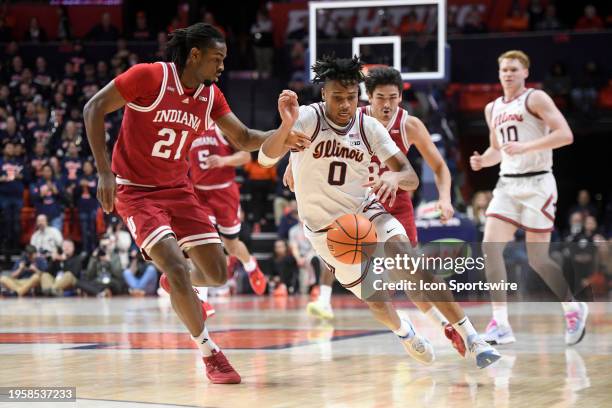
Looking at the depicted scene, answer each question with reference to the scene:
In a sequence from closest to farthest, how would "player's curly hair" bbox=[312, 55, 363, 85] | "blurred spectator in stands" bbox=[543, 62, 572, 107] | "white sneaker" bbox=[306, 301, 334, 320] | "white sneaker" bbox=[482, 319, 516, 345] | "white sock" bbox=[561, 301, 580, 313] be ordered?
"player's curly hair" bbox=[312, 55, 363, 85] → "white sneaker" bbox=[482, 319, 516, 345] → "white sock" bbox=[561, 301, 580, 313] → "white sneaker" bbox=[306, 301, 334, 320] → "blurred spectator in stands" bbox=[543, 62, 572, 107]

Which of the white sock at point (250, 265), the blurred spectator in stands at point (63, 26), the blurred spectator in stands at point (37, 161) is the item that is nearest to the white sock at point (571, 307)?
the white sock at point (250, 265)

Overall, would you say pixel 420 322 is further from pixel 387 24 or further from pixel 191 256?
pixel 387 24

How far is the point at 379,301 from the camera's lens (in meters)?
5.97

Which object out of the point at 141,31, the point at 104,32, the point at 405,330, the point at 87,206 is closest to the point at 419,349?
the point at 405,330

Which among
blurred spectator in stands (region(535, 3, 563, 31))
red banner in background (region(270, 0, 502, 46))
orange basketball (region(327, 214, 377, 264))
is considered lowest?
orange basketball (region(327, 214, 377, 264))

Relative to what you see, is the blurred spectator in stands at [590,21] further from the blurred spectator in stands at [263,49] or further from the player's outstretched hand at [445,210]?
the player's outstretched hand at [445,210]

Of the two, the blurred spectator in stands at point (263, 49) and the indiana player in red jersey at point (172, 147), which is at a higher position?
the blurred spectator in stands at point (263, 49)

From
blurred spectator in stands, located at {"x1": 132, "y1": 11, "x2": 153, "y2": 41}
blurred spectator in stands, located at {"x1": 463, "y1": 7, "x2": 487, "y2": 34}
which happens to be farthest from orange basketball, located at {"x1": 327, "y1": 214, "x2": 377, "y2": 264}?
blurred spectator in stands, located at {"x1": 132, "y1": 11, "x2": 153, "y2": 41}

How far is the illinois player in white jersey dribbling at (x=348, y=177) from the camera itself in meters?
5.70

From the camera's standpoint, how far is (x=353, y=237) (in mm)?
5547

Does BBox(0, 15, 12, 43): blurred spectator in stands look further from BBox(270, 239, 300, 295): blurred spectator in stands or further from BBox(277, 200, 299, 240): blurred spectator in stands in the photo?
BBox(270, 239, 300, 295): blurred spectator in stands

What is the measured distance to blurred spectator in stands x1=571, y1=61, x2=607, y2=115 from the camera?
1784 centimetres

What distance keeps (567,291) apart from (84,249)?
10.1 metres

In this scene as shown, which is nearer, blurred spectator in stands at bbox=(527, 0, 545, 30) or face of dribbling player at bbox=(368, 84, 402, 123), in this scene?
face of dribbling player at bbox=(368, 84, 402, 123)
